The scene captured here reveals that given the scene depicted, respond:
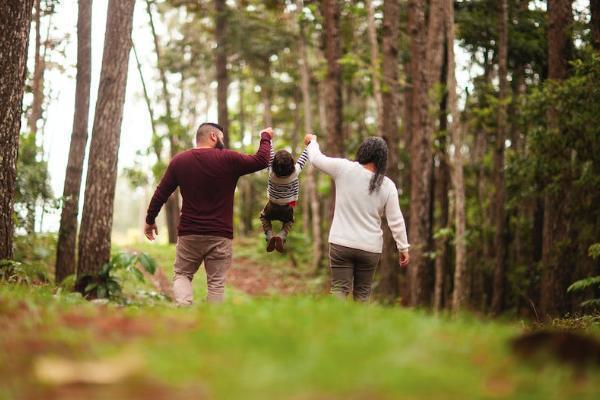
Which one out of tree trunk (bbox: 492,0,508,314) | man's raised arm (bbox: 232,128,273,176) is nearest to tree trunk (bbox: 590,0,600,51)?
Answer: tree trunk (bbox: 492,0,508,314)

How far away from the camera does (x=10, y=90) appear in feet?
30.4

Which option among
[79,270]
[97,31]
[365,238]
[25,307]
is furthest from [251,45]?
[25,307]

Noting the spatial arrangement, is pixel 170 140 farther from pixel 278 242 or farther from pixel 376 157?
pixel 376 157

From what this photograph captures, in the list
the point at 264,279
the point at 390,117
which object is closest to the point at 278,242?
the point at 390,117

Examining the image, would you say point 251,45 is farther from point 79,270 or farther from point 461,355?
point 461,355

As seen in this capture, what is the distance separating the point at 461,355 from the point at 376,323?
82 centimetres

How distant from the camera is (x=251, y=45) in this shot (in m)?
31.2

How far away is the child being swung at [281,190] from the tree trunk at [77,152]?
540 centimetres

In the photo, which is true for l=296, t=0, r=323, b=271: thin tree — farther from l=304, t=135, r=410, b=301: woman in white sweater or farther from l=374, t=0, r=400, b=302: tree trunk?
l=304, t=135, r=410, b=301: woman in white sweater

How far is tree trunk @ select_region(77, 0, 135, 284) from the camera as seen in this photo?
11.8 metres

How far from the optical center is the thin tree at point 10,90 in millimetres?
9156

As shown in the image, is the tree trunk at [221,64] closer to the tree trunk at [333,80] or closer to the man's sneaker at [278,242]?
the tree trunk at [333,80]

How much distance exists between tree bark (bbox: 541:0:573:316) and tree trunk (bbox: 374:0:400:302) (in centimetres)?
392

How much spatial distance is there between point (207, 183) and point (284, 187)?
5.34ft
